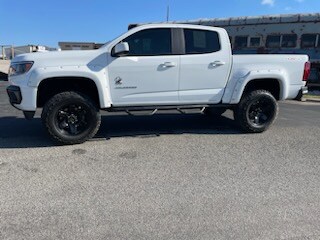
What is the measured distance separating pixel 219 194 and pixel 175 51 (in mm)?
2975

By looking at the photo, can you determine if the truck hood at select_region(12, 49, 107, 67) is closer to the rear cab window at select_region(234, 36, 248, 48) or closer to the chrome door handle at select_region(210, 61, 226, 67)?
the chrome door handle at select_region(210, 61, 226, 67)

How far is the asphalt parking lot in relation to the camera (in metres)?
3.15

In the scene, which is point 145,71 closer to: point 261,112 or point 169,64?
point 169,64

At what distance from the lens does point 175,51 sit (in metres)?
5.97

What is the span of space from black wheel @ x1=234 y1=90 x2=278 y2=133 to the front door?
1424 millimetres

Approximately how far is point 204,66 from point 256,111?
4.90 feet

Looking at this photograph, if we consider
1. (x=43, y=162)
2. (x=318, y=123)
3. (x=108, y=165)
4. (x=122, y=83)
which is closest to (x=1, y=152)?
(x=43, y=162)

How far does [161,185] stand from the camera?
4.09m

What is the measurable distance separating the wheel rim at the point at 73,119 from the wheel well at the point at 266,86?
3.14m

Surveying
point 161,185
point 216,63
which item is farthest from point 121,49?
point 161,185

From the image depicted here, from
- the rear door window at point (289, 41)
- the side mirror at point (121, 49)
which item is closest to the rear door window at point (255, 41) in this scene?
the rear door window at point (289, 41)

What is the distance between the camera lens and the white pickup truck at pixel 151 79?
5438 millimetres

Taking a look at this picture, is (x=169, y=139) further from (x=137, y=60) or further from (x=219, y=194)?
(x=219, y=194)

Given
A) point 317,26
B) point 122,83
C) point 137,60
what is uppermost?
point 317,26
